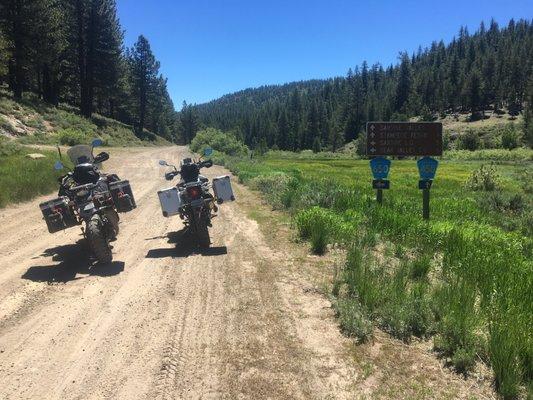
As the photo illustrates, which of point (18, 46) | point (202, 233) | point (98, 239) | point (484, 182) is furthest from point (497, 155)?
point (98, 239)

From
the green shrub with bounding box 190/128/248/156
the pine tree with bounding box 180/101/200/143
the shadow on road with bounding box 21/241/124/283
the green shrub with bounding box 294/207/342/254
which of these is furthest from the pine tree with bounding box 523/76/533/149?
the shadow on road with bounding box 21/241/124/283

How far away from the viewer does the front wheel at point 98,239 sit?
24.5 ft

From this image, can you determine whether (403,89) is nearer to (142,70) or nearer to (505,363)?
(142,70)

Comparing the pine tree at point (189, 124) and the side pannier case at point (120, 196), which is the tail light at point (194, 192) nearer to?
the side pannier case at point (120, 196)

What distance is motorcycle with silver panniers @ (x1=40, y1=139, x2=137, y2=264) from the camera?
25.1ft

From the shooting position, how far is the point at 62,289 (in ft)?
21.6

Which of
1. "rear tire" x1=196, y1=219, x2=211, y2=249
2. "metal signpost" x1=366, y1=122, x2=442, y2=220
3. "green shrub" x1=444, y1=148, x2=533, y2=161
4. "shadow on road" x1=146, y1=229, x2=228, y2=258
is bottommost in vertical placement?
"green shrub" x1=444, y1=148, x2=533, y2=161

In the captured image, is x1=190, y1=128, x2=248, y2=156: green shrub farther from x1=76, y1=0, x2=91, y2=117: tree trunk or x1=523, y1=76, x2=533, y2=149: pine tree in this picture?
x1=523, y1=76, x2=533, y2=149: pine tree

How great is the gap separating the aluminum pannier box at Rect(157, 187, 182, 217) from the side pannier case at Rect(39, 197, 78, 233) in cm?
167

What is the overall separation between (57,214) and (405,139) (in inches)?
383

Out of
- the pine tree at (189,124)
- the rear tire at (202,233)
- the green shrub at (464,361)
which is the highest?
the pine tree at (189,124)

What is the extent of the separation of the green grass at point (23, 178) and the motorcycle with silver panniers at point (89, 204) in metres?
6.07

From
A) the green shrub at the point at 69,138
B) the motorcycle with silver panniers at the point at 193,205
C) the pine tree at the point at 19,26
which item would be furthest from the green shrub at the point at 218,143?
the motorcycle with silver panniers at the point at 193,205

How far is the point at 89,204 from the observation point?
7836mm
